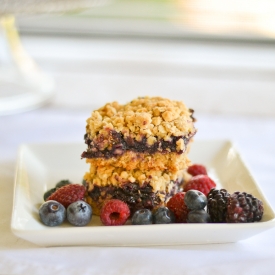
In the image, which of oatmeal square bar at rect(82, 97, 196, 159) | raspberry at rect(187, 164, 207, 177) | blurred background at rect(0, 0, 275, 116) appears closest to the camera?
oatmeal square bar at rect(82, 97, 196, 159)

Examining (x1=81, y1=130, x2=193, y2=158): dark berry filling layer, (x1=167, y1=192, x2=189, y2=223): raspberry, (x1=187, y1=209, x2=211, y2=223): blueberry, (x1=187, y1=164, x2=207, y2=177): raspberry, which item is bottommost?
(x1=187, y1=209, x2=211, y2=223): blueberry

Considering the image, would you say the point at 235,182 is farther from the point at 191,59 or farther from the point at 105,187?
the point at 191,59

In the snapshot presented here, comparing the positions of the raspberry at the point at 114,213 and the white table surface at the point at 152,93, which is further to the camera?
the raspberry at the point at 114,213

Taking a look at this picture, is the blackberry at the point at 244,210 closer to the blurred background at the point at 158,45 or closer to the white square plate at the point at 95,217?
the white square plate at the point at 95,217

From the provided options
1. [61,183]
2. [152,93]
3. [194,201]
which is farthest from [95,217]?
[152,93]

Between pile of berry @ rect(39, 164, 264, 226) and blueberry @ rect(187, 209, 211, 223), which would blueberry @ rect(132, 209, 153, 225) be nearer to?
pile of berry @ rect(39, 164, 264, 226)

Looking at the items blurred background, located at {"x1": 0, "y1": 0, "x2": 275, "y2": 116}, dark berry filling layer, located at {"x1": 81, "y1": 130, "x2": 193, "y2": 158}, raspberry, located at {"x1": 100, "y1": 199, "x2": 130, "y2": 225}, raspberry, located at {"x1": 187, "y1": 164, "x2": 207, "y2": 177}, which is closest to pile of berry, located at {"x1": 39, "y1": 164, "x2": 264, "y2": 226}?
raspberry, located at {"x1": 100, "y1": 199, "x2": 130, "y2": 225}

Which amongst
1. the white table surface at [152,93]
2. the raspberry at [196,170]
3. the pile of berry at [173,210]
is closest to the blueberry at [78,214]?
the pile of berry at [173,210]

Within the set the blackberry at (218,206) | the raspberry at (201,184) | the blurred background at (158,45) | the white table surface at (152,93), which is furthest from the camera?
the blurred background at (158,45)
